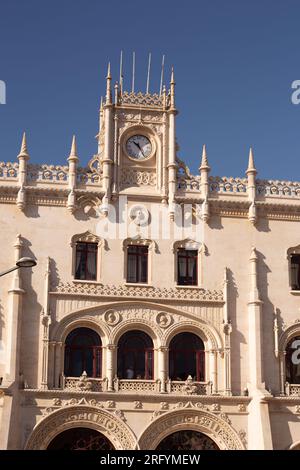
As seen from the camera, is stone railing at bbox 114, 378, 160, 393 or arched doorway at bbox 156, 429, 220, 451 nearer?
arched doorway at bbox 156, 429, 220, 451

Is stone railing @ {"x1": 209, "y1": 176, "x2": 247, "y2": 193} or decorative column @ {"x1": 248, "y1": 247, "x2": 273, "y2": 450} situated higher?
stone railing @ {"x1": 209, "y1": 176, "x2": 247, "y2": 193}

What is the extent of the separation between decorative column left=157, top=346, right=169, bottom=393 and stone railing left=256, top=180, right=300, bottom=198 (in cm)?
866

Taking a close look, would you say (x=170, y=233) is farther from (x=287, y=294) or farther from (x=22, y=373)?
(x=22, y=373)

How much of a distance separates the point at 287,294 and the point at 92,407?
10155 mm

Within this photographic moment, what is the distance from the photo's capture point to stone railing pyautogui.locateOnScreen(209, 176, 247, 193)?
40.9 meters

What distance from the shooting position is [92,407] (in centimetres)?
3694

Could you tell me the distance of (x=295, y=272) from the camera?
134ft

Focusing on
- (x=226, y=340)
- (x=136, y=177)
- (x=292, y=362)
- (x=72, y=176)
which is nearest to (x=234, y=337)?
(x=226, y=340)

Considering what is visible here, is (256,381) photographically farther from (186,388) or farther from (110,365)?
(110,365)

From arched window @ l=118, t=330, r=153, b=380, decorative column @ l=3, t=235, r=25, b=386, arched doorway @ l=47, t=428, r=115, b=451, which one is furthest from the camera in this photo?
arched window @ l=118, t=330, r=153, b=380

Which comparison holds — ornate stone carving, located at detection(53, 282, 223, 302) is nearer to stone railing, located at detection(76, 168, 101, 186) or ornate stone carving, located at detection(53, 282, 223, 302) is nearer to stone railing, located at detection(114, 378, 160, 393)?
stone railing, located at detection(114, 378, 160, 393)

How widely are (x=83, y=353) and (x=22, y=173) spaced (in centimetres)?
829

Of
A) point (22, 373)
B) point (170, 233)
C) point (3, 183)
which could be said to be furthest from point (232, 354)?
point (3, 183)

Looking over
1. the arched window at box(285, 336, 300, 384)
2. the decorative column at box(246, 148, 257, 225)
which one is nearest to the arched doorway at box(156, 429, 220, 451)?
the arched window at box(285, 336, 300, 384)
